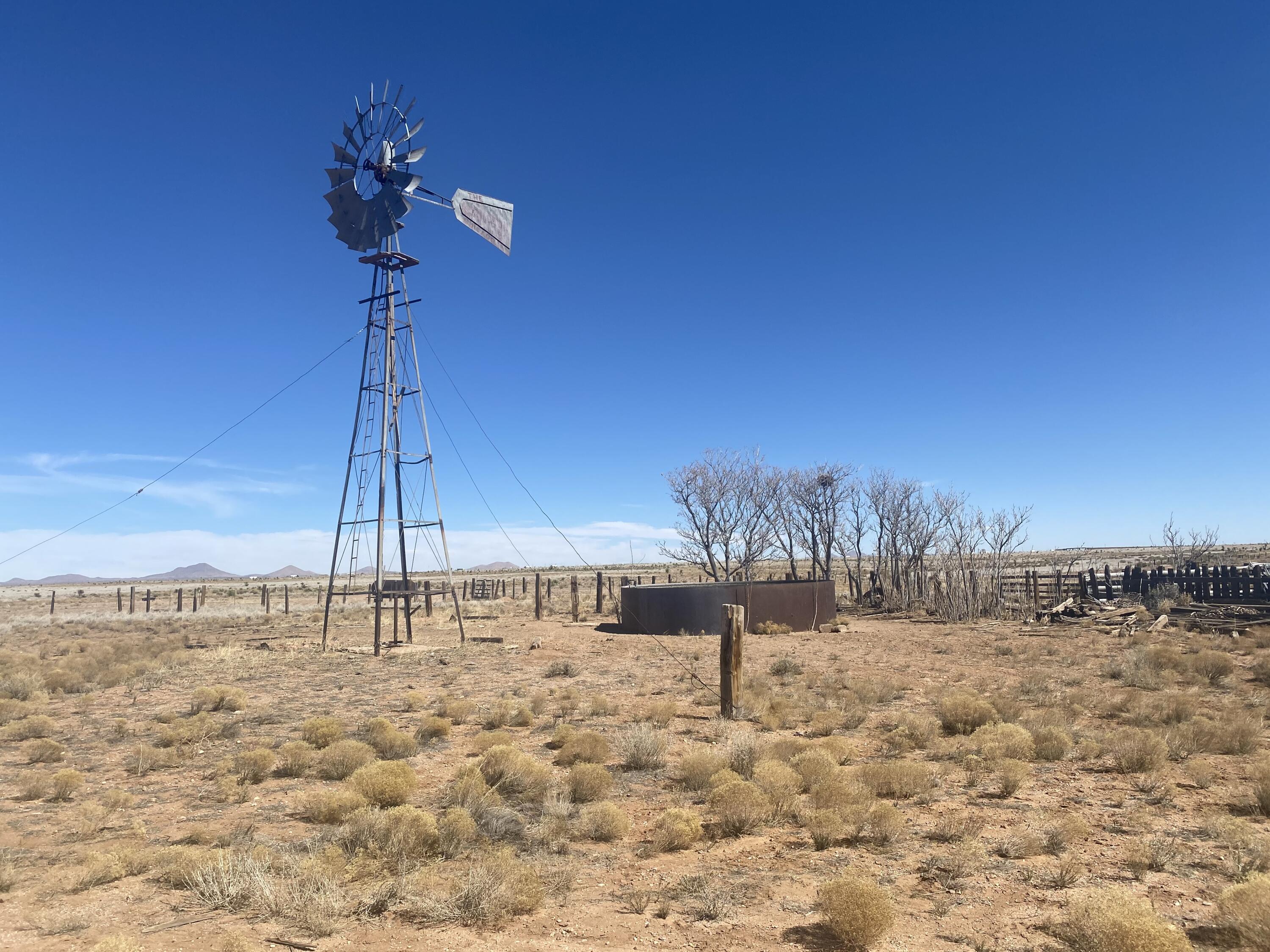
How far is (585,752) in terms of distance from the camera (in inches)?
405

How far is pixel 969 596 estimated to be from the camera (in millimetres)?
30359

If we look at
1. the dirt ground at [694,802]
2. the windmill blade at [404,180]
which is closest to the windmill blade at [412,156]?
the windmill blade at [404,180]

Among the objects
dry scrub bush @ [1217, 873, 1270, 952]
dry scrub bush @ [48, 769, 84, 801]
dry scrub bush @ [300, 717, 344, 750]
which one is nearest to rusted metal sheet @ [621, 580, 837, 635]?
dry scrub bush @ [300, 717, 344, 750]

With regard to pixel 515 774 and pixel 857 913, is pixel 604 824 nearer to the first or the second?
pixel 515 774

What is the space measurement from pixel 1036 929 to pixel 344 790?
6.84 metres

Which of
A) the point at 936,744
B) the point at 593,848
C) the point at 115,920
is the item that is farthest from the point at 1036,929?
the point at 115,920

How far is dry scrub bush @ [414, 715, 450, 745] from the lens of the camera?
11.5 m

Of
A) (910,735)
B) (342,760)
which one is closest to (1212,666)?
(910,735)

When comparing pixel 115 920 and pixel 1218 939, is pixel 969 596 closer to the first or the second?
pixel 1218 939

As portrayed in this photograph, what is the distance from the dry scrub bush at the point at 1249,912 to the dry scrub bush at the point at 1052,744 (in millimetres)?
4606

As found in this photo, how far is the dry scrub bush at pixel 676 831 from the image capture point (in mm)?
7211

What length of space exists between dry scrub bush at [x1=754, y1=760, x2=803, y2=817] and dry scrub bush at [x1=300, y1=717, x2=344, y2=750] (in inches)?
243

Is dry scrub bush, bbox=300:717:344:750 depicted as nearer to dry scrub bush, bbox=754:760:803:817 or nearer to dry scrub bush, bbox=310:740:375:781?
dry scrub bush, bbox=310:740:375:781

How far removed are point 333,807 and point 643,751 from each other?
3.87 m
